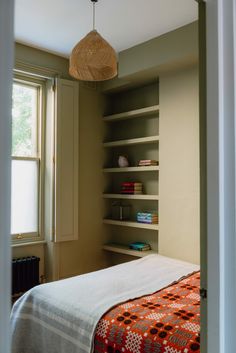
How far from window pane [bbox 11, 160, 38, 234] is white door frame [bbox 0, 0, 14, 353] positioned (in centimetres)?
312

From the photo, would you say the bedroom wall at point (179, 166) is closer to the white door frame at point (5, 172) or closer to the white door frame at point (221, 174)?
the white door frame at point (221, 174)

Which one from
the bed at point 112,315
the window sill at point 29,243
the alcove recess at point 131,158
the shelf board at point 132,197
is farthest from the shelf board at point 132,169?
the bed at point 112,315

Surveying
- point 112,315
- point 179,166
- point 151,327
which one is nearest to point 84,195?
point 179,166

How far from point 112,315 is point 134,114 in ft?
8.36

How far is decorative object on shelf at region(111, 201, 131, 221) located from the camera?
419 cm

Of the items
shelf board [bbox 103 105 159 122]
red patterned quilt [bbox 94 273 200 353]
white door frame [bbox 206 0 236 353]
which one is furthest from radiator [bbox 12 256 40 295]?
white door frame [bbox 206 0 236 353]

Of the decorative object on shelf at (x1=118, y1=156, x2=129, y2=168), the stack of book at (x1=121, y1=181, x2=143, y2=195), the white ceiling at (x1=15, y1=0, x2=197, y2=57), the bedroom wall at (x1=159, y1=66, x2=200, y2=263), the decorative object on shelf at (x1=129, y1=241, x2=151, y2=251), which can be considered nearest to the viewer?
the white ceiling at (x1=15, y1=0, x2=197, y2=57)

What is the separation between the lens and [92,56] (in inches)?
95.7

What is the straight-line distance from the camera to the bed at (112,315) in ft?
5.75

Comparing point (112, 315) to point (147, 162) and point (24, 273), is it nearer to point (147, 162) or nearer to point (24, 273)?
point (24, 273)

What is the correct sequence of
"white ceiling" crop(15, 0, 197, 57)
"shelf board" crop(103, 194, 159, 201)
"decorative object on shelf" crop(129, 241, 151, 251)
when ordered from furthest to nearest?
1. "decorative object on shelf" crop(129, 241, 151, 251)
2. "shelf board" crop(103, 194, 159, 201)
3. "white ceiling" crop(15, 0, 197, 57)

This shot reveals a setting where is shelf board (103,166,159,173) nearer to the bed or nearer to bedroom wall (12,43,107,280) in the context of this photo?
bedroom wall (12,43,107,280)

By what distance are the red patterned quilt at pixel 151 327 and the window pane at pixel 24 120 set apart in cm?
224

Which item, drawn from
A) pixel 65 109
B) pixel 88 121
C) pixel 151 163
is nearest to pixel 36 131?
pixel 65 109
